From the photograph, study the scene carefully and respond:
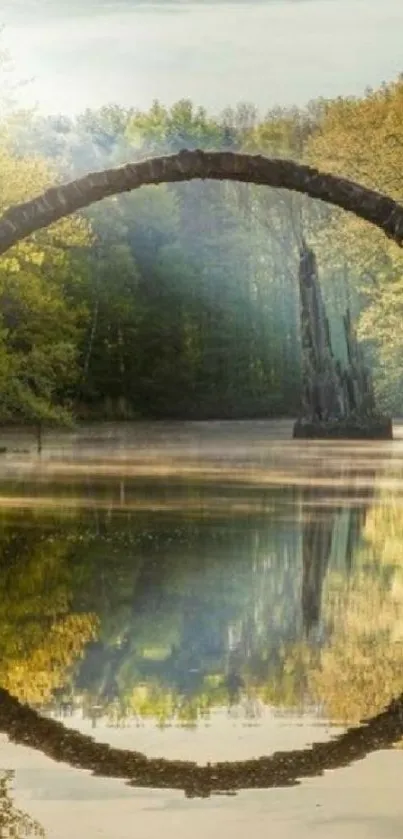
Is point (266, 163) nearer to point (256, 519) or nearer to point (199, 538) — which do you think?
point (199, 538)

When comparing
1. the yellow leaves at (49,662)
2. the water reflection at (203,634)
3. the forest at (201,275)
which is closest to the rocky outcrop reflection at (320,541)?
the water reflection at (203,634)

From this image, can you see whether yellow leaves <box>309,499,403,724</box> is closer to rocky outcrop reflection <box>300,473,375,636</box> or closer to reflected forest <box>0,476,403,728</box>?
reflected forest <box>0,476,403,728</box>

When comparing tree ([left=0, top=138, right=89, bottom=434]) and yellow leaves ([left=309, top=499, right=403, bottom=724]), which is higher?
tree ([left=0, top=138, right=89, bottom=434])

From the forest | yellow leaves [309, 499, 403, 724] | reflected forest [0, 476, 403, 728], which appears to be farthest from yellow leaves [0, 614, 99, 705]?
the forest

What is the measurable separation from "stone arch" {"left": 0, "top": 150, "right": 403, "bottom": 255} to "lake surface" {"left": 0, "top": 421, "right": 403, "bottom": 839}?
99.5 inches

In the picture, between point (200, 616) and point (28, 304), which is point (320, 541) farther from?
point (28, 304)

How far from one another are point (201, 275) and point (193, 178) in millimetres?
68988

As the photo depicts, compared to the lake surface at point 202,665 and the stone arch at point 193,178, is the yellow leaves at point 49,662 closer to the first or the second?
the lake surface at point 202,665

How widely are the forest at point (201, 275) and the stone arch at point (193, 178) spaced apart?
51167 millimetres

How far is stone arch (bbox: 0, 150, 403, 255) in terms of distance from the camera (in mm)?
14883

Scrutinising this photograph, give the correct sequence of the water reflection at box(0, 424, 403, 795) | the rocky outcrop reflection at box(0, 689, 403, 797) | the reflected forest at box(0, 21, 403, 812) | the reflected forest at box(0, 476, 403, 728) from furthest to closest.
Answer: the reflected forest at box(0, 476, 403, 728)
the reflected forest at box(0, 21, 403, 812)
the water reflection at box(0, 424, 403, 795)
the rocky outcrop reflection at box(0, 689, 403, 797)

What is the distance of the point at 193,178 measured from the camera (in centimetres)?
1504

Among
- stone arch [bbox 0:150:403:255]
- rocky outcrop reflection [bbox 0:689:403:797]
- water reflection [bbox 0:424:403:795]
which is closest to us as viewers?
rocky outcrop reflection [bbox 0:689:403:797]

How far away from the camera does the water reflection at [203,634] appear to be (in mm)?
10000
